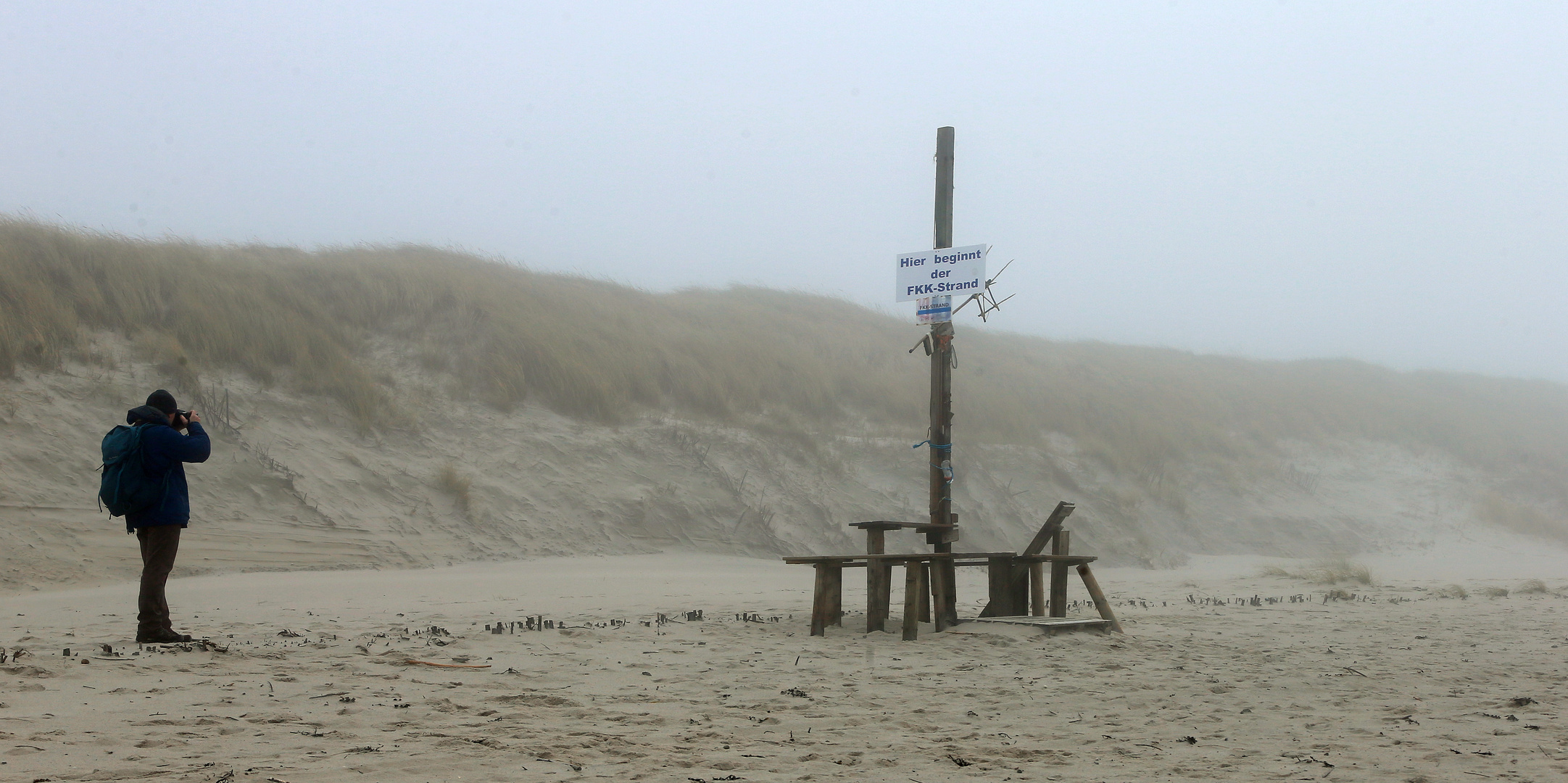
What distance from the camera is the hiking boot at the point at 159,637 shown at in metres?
6.69

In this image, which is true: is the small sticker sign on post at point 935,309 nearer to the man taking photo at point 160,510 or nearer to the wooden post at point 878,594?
the wooden post at point 878,594

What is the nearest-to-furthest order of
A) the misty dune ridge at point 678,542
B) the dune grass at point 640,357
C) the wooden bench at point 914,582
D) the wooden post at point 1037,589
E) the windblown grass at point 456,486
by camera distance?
the misty dune ridge at point 678,542 < the wooden bench at point 914,582 < the wooden post at point 1037,589 < the windblown grass at point 456,486 < the dune grass at point 640,357

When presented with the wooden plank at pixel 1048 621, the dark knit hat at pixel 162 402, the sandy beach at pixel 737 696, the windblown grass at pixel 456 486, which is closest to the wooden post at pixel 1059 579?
the wooden plank at pixel 1048 621

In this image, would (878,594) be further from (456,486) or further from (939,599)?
(456,486)

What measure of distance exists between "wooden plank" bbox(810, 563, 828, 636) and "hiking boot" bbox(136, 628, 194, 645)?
4.51 meters

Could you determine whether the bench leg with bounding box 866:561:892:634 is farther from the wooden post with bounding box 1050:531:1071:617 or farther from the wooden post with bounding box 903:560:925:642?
the wooden post with bounding box 1050:531:1071:617

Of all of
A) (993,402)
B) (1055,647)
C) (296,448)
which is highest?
(993,402)

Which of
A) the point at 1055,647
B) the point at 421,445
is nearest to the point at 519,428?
the point at 421,445

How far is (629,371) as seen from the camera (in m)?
19.8

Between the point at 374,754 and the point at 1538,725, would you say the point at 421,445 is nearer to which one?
the point at 374,754

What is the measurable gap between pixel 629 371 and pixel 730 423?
2158 mm

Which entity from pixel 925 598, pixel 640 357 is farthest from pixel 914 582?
pixel 640 357

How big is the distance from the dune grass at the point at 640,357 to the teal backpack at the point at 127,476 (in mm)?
8771

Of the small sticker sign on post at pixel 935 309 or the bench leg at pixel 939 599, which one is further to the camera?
the small sticker sign on post at pixel 935 309
